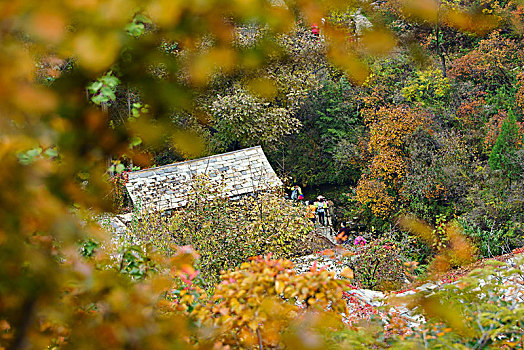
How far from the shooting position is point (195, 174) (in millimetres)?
8023

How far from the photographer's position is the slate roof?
8078 mm

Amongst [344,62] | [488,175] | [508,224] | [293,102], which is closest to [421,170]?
[488,175]

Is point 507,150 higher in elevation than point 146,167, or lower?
lower

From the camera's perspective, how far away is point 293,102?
12.2 m

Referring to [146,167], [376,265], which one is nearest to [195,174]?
[376,265]

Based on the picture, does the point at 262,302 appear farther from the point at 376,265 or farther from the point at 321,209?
the point at 321,209

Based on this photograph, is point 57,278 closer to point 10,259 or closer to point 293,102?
point 10,259

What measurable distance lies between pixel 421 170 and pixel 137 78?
962 cm

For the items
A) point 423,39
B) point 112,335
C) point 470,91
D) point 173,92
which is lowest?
point 470,91

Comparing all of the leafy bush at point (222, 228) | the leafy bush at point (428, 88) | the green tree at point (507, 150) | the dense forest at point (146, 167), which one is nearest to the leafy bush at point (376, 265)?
the leafy bush at point (222, 228)

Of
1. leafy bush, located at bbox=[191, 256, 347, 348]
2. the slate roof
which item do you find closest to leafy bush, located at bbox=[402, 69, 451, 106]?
the slate roof

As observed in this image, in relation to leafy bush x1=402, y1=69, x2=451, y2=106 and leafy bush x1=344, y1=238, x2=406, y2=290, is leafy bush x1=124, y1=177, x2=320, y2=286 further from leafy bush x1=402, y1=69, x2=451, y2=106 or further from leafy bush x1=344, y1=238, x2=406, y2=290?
leafy bush x1=402, y1=69, x2=451, y2=106

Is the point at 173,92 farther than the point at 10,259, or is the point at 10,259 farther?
the point at 173,92

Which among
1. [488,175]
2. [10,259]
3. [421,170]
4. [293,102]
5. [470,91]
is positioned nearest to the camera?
[10,259]
